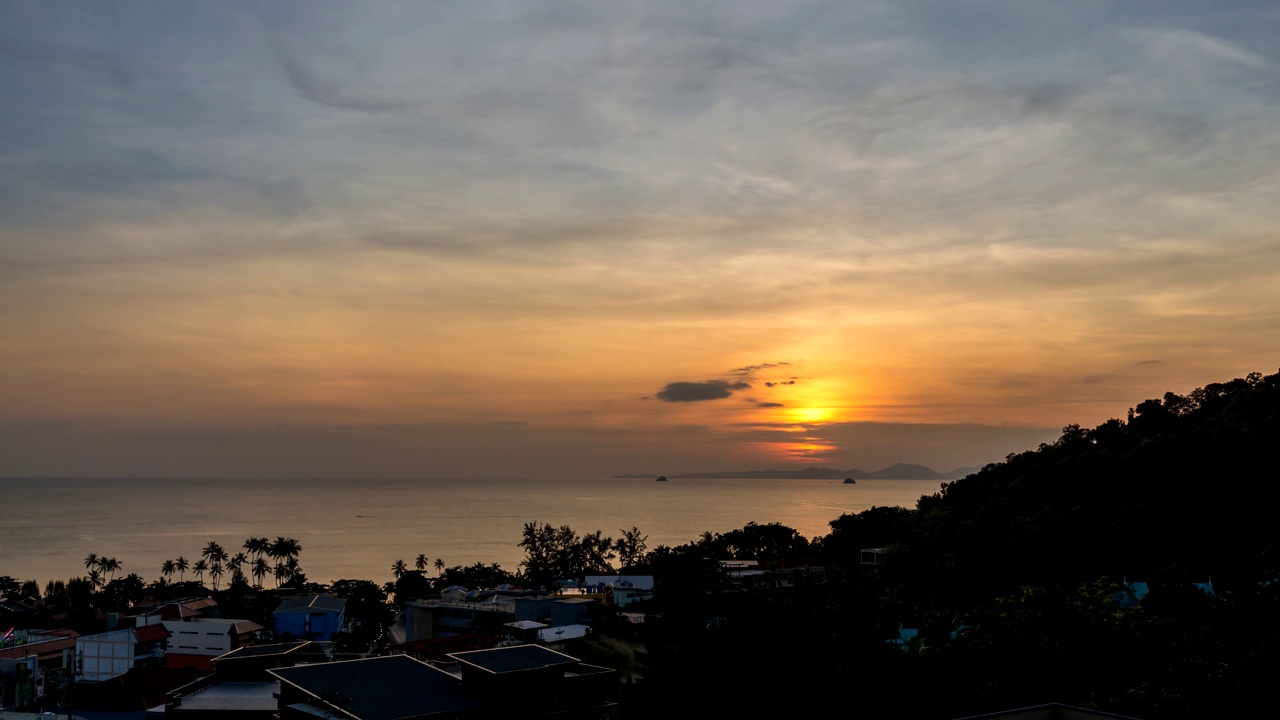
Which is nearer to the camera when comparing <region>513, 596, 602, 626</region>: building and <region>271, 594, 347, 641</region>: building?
<region>513, 596, 602, 626</region>: building

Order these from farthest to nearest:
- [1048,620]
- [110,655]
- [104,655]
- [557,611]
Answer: [557,611]
[110,655]
[104,655]
[1048,620]

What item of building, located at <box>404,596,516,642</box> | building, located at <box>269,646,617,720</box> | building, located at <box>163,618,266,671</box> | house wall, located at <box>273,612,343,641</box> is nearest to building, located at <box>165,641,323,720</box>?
building, located at <box>269,646,617,720</box>

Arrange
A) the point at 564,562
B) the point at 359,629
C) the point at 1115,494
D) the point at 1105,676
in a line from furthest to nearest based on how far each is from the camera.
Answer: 1. the point at 564,562
2. the point at 359,629
3. the point at 1115,494
4. the point at 1105,676

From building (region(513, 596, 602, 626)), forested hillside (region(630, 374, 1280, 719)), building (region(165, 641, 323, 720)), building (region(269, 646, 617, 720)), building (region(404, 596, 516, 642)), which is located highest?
forested hillside (region(630, 374, 1280, 719))

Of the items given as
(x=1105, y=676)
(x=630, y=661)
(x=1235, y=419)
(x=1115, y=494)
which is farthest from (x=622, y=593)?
(x=1105, y=676)

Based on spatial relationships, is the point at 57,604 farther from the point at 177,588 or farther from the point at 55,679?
the point at 55,679

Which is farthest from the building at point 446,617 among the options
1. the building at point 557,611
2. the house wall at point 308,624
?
the house wall at point 308,624

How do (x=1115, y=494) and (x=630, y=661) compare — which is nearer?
(x=630, y=661)

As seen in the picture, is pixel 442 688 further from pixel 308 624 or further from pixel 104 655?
pixel 308 624

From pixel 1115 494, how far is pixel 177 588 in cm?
6723

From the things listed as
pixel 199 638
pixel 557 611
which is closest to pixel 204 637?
pixel 199 638

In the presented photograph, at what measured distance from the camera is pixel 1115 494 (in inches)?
1641

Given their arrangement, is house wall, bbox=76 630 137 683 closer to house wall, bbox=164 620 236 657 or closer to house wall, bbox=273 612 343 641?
house wall, bbox=164 620 236 657

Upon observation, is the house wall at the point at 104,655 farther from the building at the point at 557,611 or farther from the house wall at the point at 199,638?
the building at the point at 557,611
